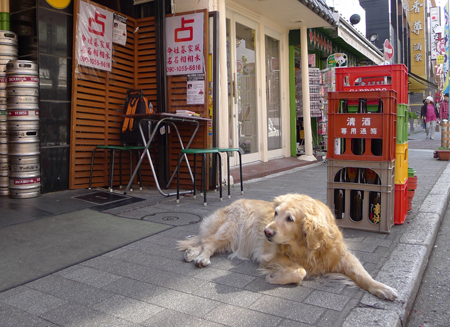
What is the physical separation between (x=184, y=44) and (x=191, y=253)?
4.05 m

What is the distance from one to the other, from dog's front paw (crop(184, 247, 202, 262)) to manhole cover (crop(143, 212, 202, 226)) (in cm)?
103

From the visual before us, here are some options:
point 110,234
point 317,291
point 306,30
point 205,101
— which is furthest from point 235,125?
point 317,291

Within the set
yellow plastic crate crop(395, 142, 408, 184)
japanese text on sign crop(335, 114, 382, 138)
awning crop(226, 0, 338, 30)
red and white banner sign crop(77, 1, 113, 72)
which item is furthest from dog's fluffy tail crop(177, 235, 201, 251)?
awning crop(226, 0, 338, 30)

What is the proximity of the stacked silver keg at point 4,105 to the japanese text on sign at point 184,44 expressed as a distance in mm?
2296

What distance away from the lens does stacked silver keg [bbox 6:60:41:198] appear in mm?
5105

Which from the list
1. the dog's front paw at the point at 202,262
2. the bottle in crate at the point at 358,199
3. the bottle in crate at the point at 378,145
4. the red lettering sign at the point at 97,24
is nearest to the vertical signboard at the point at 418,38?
the red lettering sign at the point at 97,24

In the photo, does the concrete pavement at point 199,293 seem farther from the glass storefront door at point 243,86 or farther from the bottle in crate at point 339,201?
the glass storefront door at point 243,86

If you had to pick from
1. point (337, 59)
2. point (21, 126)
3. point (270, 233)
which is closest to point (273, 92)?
point (337, 59)

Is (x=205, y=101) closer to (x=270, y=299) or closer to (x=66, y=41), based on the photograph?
(x=66, y=41)

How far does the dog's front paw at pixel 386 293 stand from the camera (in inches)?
92.5

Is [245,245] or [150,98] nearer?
[245,245]

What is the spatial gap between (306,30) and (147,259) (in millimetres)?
8973

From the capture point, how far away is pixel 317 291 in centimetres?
251

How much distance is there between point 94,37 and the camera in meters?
5.86
